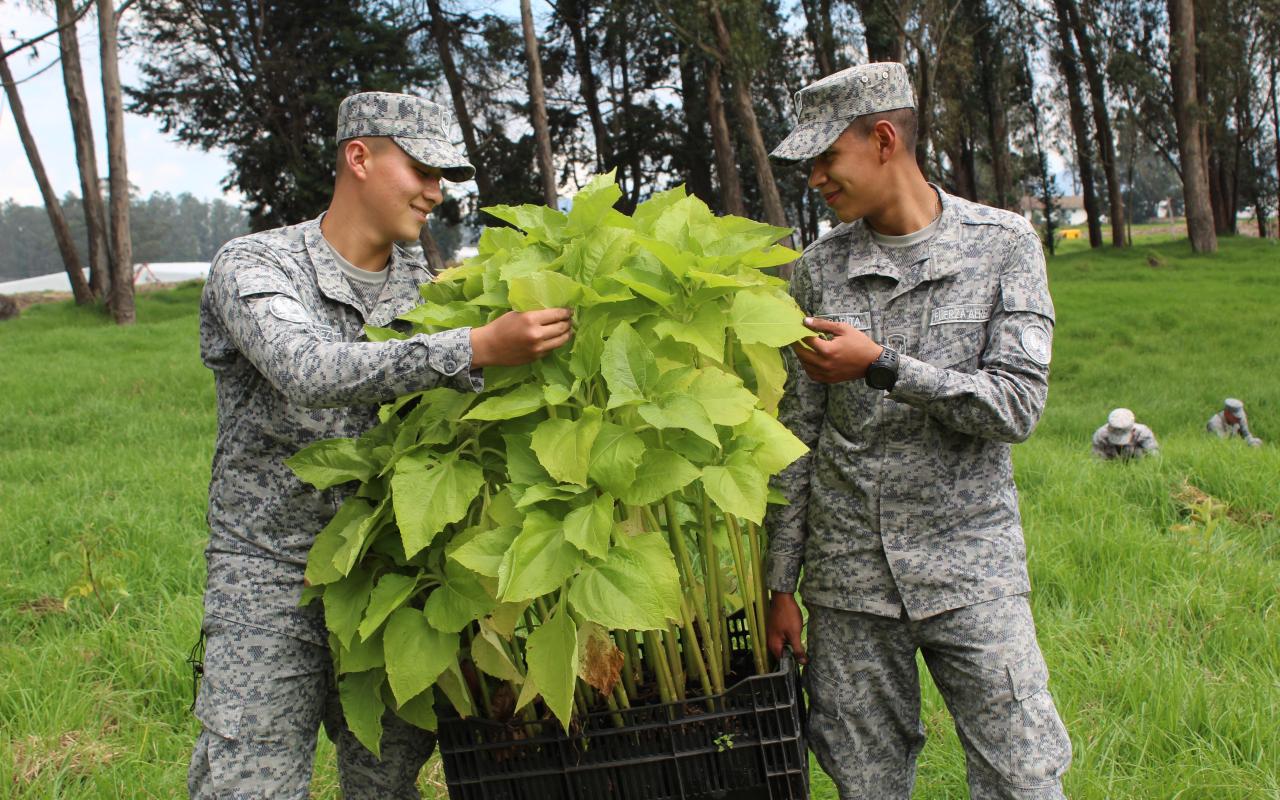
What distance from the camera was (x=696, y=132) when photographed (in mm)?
22219

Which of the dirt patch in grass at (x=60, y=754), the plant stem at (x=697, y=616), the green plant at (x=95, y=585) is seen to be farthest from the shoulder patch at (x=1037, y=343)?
the green plant at (x=95, y=585)

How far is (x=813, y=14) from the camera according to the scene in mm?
19125

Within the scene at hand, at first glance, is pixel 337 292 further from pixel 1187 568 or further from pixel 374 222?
pixel 1187 568

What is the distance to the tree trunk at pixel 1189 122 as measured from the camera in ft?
60.5

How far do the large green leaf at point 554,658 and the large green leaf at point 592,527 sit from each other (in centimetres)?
13

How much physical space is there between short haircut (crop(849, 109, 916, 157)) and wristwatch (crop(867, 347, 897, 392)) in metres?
0.50

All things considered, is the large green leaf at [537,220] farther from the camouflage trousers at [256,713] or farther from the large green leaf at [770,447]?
the camouflage trousers at [256,713]

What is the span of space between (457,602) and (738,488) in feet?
1.62

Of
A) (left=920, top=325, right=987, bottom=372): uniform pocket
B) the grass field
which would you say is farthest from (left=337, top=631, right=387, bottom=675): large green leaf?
the grass field

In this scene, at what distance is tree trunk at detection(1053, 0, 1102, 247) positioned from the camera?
76.6 ft

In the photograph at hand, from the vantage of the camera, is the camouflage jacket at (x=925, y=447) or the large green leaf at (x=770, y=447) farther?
the camouflage jacket at (x=925, y=447)

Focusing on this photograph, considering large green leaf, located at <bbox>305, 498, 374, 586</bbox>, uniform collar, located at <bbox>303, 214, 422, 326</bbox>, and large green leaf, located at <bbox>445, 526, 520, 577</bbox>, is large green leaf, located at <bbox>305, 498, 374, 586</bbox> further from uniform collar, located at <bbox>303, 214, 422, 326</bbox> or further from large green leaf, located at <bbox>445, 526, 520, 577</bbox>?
uniform collar, located at <bbox>303, 214, 422, 326</bbox>

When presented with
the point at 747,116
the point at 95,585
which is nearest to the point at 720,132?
the point at 747,116

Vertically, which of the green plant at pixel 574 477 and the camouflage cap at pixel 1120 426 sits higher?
the green plant at pixel 574 477
